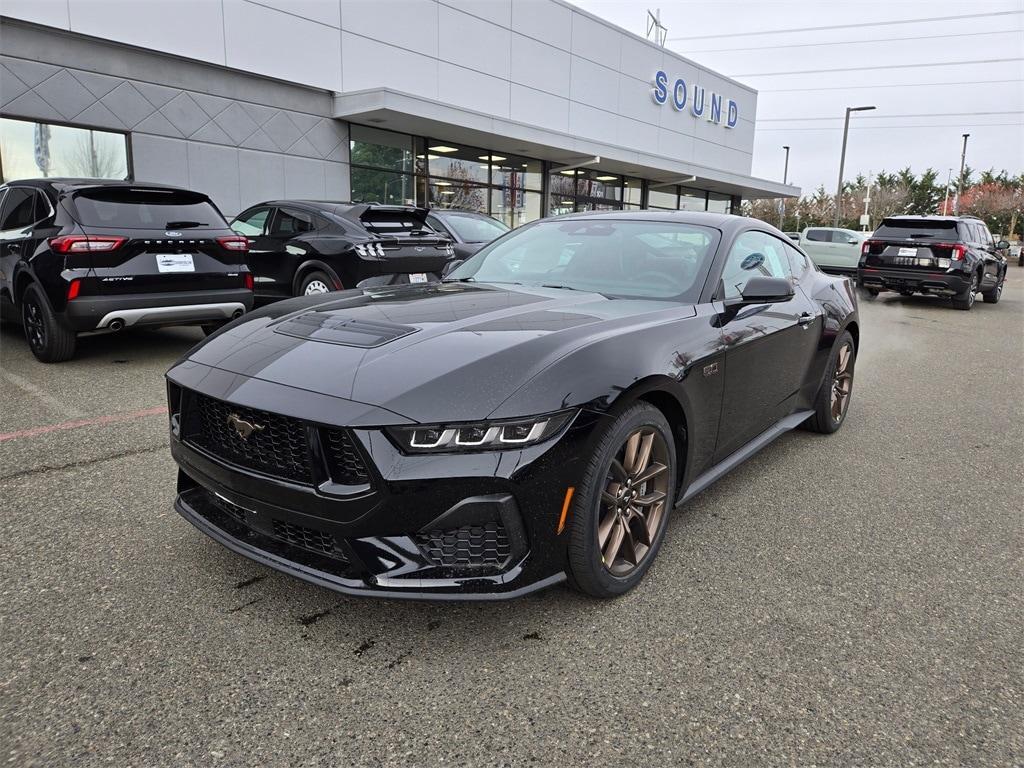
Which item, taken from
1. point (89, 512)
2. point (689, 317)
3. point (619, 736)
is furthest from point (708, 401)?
point (89, 512)

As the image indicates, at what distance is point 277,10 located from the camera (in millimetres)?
12789

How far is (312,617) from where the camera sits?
94.0 inches

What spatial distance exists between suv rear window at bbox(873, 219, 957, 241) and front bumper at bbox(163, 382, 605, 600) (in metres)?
13.8

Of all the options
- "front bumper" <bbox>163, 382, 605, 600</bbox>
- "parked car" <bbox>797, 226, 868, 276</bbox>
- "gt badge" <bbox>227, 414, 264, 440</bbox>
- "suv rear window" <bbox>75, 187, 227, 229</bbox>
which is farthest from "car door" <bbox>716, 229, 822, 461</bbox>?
"parked car" <bbox>797, 226, 868, 276</bbox>

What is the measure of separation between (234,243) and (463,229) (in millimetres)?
3561

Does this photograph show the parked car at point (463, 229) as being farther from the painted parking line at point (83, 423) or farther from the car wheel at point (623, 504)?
the car wheel at point (623, 504)

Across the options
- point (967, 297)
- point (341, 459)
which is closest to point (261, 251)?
point (341, 459)

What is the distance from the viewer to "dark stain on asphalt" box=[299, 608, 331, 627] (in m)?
2.35

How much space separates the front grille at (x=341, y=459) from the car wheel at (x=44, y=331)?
4.95 metres

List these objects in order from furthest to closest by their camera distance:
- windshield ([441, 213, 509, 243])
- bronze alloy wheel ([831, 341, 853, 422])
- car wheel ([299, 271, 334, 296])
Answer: windshield ([441, 213, 509, 243]) < car wheel ([299, 271, 334, 296]) < bronze alloy wheel ([831, 341, 853, 422])

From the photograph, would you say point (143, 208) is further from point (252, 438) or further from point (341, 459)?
point (341, 459)

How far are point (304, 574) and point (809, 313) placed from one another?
327 cm

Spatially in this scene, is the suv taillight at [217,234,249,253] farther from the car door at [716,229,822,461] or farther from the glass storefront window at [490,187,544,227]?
the glass storefront window at [490,187,544,227]

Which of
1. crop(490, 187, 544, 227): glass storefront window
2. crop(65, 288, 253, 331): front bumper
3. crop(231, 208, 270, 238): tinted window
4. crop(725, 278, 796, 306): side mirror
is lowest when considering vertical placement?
crop(65, 288, 253, 331): front bumper
